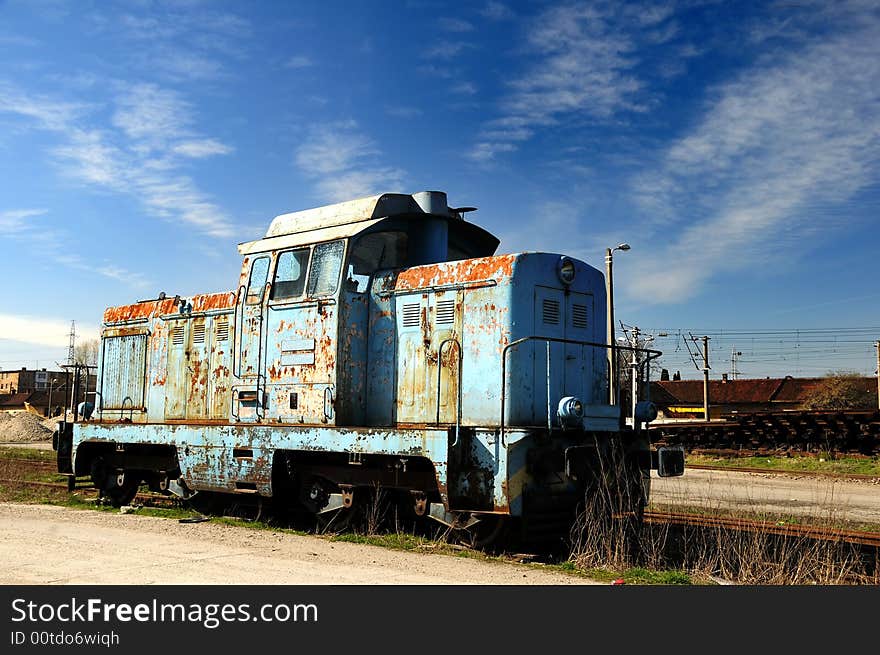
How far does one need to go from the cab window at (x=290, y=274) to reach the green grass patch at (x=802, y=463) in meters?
14.4

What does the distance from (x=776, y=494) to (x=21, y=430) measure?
39.0m

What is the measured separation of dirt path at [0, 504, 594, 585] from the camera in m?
6.34

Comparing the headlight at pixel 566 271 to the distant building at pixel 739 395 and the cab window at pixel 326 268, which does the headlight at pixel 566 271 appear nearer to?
the cab window at pixel 326 268

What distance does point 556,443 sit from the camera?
25.0 feet

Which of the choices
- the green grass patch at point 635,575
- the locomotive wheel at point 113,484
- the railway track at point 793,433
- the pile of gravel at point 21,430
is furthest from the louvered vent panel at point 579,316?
the pile of gravel at point 21,430

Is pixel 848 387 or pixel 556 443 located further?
pixel 848 387

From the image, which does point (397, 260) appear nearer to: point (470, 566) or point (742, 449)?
point (470, 566)

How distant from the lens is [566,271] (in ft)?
27.6

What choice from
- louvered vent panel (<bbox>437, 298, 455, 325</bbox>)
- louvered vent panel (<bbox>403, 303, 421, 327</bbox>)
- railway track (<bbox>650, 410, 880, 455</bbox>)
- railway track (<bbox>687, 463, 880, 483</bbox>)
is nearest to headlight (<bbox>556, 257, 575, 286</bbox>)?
louvered vent panel (<bbox>437, 298, 455, 325</bbox>)

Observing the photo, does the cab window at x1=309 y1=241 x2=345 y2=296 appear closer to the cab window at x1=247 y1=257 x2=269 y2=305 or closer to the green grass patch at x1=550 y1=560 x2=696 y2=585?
the cab window at x1=247 y1=257 x2=269 y2=305

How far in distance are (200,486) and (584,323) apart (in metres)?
5.26

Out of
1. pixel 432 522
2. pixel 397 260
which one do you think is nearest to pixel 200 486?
pixel 432 522

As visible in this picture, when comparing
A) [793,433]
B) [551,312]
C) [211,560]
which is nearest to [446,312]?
[551,312]

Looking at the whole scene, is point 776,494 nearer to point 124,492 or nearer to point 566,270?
point 566,270
